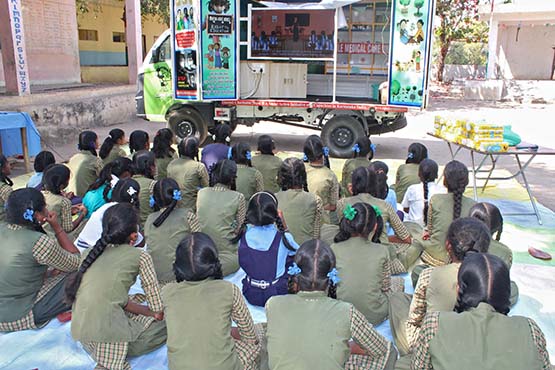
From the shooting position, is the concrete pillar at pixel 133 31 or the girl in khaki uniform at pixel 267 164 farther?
the concrete pillar at pixel 133 31

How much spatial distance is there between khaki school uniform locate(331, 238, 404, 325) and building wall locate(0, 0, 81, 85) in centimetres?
1158

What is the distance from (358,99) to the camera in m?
9.09

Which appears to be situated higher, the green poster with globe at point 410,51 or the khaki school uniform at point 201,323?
the green poster with globe at point 410,51

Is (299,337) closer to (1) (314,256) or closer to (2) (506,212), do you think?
(1) (314,256)

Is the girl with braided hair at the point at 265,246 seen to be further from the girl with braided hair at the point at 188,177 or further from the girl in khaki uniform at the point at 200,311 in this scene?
the girl with braided hair at the point at 188,177

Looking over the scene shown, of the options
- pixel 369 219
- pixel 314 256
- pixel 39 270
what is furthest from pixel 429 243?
pixel 39 270

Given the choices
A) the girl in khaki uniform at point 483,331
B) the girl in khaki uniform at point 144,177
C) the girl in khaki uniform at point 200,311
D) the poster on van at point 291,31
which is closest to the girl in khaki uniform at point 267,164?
the girl in khaki uniform at point 144,177

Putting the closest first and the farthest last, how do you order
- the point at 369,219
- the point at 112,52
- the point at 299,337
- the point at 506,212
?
the point at 299,337 < the point at 369,219 < the point at 506,212 < the point at 112,52

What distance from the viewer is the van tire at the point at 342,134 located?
8406mm

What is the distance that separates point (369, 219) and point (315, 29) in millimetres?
7171

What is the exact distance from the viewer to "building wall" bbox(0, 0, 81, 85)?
12.1 meters

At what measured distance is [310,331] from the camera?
6.86 ft

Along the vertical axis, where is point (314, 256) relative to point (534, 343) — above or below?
above

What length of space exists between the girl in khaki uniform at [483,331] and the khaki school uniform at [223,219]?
2045 mm
